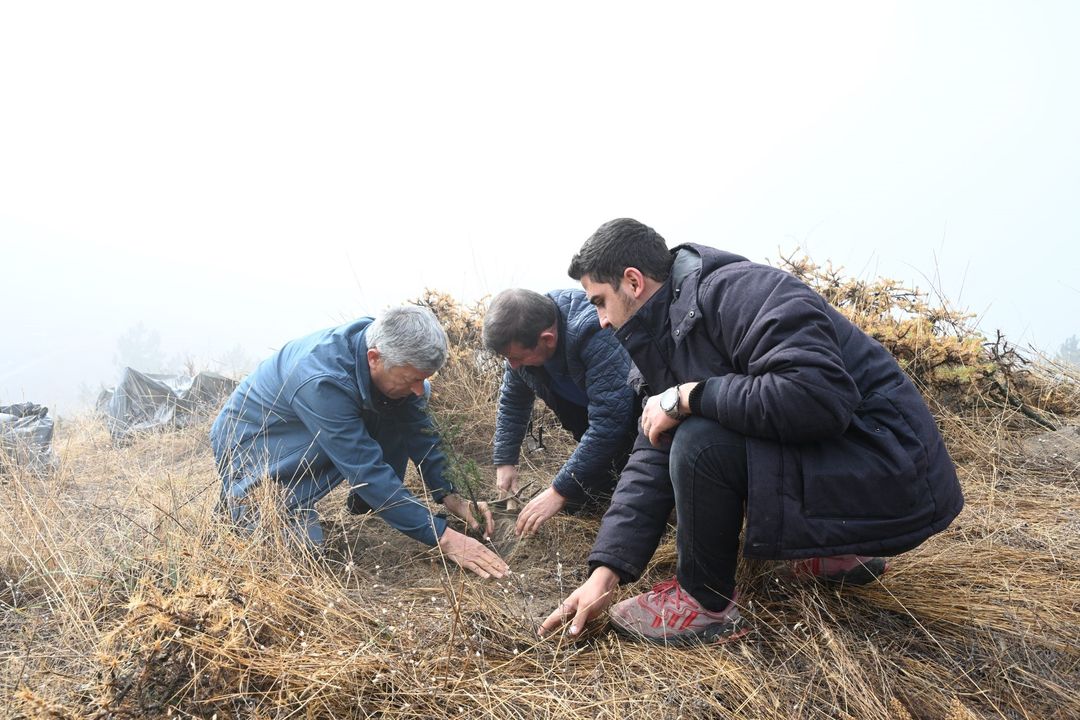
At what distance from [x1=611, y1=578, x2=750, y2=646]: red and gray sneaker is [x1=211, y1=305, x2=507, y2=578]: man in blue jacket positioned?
2.36 ft

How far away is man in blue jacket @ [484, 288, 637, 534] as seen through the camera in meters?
3.00

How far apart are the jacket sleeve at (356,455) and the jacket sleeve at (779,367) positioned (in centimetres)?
140

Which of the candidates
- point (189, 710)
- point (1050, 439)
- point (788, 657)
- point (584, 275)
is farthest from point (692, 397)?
point (1050, 439)

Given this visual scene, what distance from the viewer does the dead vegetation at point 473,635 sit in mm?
1739

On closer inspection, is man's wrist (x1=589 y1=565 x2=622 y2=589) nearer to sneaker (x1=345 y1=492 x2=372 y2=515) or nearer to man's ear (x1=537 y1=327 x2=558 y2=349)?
man's ear (x1=537 y1=327 x2=558 y2=349)

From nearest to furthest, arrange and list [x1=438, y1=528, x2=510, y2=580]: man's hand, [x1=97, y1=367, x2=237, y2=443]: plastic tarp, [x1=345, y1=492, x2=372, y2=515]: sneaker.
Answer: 1. [x1=438, y1=528, x2=510, y2=580]: man's hand
2. [x1=345, y1=492, x2=372, y2=515]: sneaker
3. [x1=97, y1=367, x2=237, y2=443]: plastic tarp

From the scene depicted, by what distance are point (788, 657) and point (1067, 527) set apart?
1.68m

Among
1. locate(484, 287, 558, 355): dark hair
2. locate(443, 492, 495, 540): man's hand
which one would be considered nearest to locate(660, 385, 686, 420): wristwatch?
locate(484, 287, 558, 355): dark hair

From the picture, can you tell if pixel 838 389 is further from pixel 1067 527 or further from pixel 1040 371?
pixel 1040 371

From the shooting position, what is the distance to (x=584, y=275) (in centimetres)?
233

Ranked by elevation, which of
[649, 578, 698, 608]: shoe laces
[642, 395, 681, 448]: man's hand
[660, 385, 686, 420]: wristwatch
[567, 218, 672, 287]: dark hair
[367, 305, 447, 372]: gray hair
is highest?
[567, 218, 672, 287]: dark hair

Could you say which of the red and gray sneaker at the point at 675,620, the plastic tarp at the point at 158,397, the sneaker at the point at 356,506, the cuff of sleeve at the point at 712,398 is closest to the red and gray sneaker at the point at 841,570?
the red and gray sneaker at the point at 675,620

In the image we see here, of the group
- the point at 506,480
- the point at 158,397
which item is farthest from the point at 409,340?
the point at 158,397

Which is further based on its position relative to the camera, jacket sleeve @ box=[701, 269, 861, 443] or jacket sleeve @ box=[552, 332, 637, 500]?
jacket sleeve @ box=[552, 332, 637, 500]
